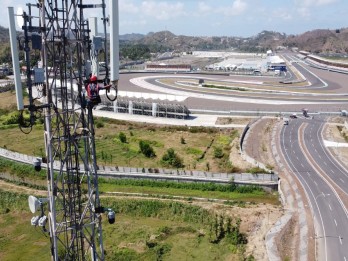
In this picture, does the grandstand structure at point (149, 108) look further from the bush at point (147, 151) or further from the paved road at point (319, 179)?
the bush at point (147, 151)

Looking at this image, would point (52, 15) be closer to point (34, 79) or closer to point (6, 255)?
point (34, 79)

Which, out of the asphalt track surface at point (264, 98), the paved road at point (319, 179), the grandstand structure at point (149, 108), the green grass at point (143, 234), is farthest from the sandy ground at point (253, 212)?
the asphalt track surface at point (264, 98)

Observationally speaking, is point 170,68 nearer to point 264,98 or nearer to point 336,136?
point 264,98

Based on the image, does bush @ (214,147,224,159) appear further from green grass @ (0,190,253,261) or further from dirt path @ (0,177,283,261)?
green grass @ (0,190,253,261)

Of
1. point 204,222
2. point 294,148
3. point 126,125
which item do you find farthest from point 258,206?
point 126,125

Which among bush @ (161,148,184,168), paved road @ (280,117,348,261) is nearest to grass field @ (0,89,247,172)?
bush @ (161,148,184,168)
